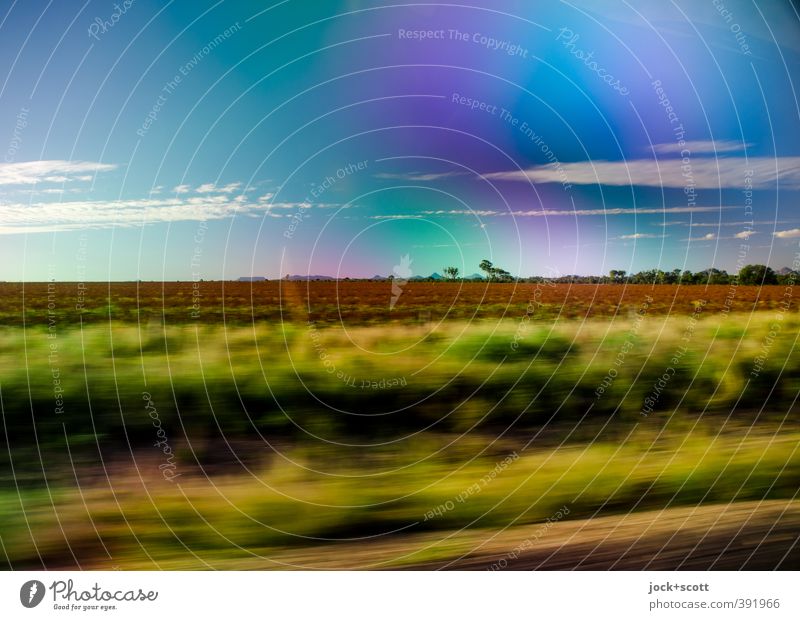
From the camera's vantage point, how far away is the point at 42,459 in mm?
3844

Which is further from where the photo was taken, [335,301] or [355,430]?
[335,301]

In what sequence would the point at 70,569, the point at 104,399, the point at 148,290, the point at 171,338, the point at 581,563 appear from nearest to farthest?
the point at 70,569 → the point at 581,563 → the point at 104,399 → the point at 171,338 → the point at 148,290

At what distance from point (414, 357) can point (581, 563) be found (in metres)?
1.60

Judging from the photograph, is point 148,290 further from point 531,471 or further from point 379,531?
point 531,471

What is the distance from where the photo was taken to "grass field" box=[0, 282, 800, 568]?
3654 millimetres

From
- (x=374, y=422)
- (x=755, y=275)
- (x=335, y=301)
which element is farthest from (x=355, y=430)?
(x=755, y=275)

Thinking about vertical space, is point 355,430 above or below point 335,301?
below

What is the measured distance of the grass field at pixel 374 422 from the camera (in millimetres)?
3654

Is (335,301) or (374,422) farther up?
(335,301)

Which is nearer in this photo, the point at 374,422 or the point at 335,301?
the point at 374,422

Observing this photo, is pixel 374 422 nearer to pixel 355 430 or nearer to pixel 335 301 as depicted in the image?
pixel 355 430

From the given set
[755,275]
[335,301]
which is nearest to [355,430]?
[335,301]

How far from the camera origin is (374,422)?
14.0ft
